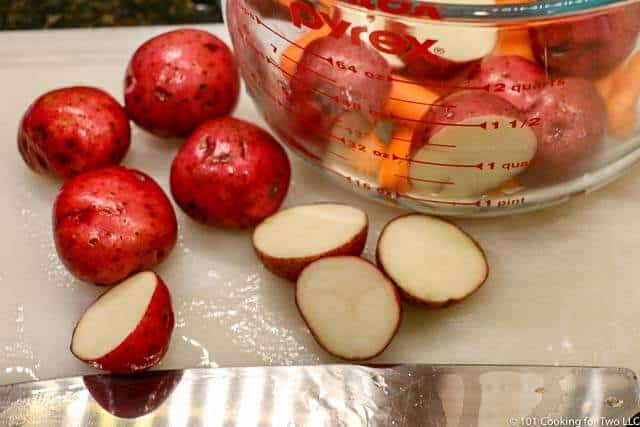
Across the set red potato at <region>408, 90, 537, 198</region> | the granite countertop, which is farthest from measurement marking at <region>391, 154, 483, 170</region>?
the granite countertop

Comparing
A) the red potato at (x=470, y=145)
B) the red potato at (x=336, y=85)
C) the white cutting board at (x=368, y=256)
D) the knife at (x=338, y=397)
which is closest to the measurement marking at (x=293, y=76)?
the red potato at (x=336, y=85)

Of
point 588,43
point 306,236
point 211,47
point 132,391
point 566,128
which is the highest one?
point 588,43

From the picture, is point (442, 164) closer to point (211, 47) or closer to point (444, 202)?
point (444, 202)

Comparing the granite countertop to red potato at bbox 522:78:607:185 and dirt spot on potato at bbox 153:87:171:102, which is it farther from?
red potato at bbox 522:78:607:185

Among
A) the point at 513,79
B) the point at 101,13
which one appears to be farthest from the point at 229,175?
the point at 101,13

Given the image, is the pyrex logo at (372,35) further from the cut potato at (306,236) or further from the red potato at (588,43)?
the cut potato at (306,236)
